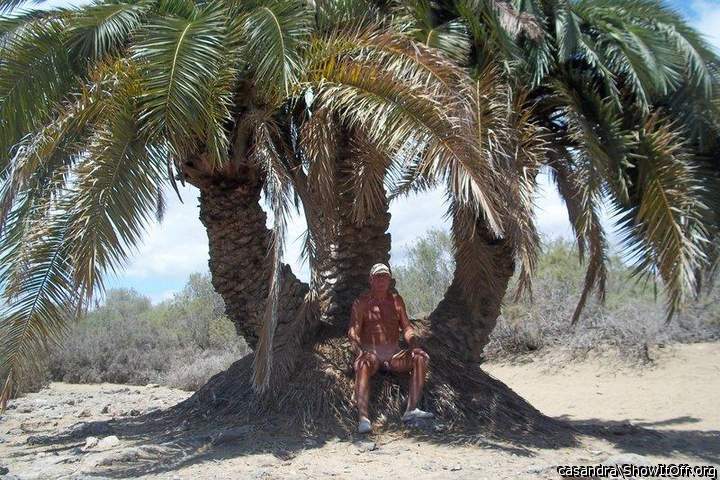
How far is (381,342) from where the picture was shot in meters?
7.60

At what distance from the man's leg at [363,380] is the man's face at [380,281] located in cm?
73

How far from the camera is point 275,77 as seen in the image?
6551 millimetres

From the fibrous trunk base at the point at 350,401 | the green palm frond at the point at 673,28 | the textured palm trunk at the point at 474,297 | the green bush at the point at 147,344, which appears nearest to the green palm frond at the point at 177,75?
the fibrous trunk base at the point at 350,401

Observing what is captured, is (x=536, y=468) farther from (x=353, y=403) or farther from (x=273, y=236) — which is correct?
(x=273, y=236)

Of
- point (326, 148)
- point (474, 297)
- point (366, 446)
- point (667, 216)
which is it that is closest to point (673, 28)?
point (667, 216)

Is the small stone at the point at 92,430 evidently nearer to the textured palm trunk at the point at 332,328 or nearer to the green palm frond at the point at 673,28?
the textured palm trunk at the point at 332,328

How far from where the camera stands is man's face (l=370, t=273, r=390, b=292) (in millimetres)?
7515

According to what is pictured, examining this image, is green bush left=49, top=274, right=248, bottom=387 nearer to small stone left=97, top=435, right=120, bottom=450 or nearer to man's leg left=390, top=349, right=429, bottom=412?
small stone left=97, top=435, right=120, bottom=450

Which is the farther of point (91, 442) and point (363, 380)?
point (91, 442)

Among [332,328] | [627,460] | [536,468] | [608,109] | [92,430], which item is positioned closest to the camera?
[536,468]

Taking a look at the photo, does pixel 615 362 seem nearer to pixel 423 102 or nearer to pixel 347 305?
pixel 347 305

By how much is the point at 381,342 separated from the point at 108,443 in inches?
119

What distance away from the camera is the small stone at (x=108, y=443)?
7.32m

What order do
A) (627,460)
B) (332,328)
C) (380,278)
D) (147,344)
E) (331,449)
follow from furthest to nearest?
(147,344) → (332,328) → (380,278) → (331,449) → (627,460)
